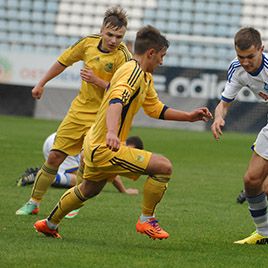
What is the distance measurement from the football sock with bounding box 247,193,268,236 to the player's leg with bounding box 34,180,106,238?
1.35 metres

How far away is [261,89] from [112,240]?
1721 mm

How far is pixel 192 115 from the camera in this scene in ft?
23.3

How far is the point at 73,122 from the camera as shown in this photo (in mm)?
8727

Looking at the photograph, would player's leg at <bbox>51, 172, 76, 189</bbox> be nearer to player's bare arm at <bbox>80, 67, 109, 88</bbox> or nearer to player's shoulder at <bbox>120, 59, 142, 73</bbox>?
player's bare arm at <bbox>80, 67, 109, 88</bbox>

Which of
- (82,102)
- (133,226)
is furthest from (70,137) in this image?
(133,226)

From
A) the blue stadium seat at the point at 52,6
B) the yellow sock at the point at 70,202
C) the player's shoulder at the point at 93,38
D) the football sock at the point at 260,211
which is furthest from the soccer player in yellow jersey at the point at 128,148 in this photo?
Result: the blue stadium seat at the point at 52,6

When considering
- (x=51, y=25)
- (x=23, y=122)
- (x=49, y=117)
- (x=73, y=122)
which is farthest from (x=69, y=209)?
(x=51, y=25)

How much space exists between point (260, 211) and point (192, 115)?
3.50ft

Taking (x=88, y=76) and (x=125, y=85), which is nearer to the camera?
(x=125, y=85)

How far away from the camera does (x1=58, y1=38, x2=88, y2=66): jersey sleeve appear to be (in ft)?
28.9

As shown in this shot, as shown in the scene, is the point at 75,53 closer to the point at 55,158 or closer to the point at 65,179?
the point at 55,158

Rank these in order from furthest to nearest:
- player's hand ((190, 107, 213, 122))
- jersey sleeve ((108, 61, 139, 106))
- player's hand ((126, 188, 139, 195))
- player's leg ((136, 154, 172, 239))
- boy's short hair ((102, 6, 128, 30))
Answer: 1. player's hand ((126, 188, 139, 195))
2. boy's short hair ((102, 6, 128, 30))
3. player's hand ((190, 107, 213, 122))
4. player's leg ((136, 154, 172, 239))
5. jersey sleeve ((108, 61, 139, 106))

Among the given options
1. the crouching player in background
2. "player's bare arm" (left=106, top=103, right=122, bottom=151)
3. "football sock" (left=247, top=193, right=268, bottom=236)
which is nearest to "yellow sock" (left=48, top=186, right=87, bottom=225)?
"player's bare arm" (left=106, top=103, right=122, bottom=151)

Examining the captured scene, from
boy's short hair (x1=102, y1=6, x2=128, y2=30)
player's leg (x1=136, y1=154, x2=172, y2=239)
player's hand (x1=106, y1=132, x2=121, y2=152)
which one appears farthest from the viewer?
boy's short hair (x1=102, y1=6, x2=128, y2=30)
